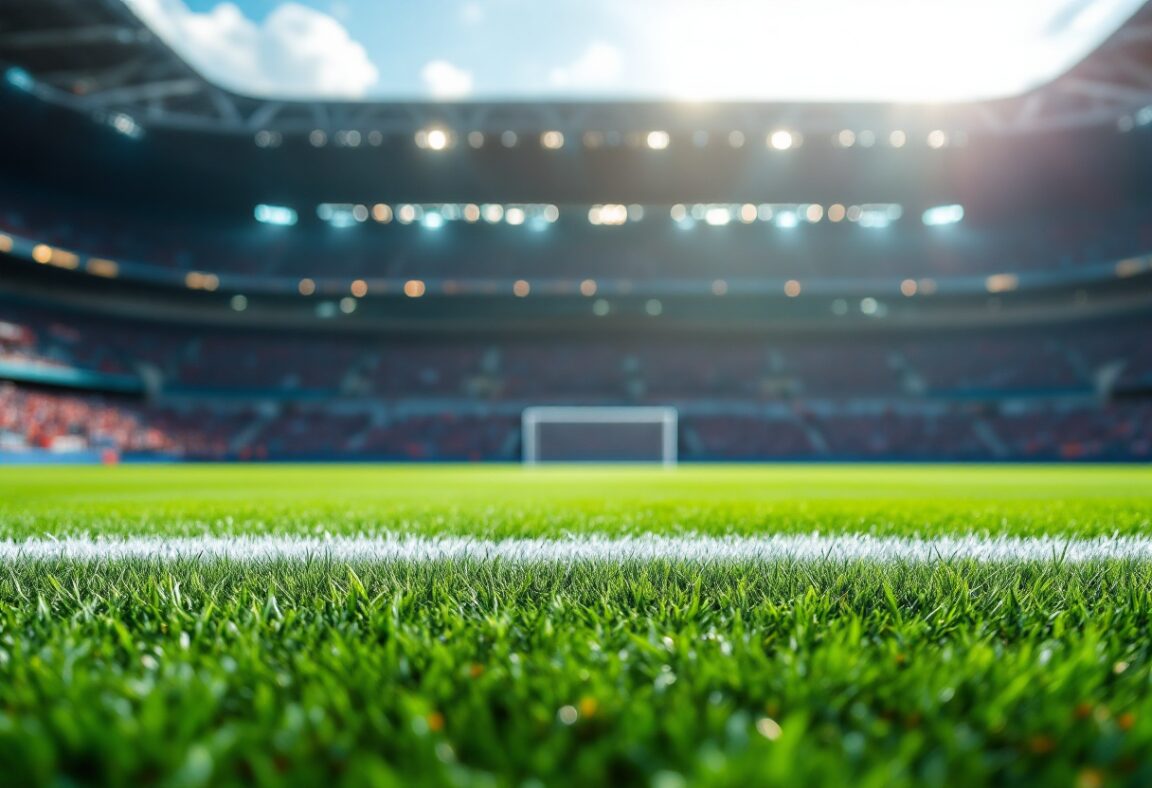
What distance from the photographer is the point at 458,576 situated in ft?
5.52

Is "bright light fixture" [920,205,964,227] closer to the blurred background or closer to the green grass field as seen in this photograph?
the blurred background

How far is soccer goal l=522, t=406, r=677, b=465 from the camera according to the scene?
26312 millimetres

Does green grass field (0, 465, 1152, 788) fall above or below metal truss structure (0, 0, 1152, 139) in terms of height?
below

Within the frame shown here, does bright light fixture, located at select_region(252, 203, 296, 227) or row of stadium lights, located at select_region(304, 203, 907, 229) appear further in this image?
row of stadium lights, located at select_region(304, 203, 907, 229)

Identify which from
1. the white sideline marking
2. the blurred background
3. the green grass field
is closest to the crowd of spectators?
the blurred background

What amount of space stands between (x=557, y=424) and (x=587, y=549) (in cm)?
2491

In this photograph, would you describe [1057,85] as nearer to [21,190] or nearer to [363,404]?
[363,404]

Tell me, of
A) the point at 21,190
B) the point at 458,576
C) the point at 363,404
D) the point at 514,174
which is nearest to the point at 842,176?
the point at 514,174

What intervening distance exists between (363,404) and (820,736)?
29595 millimetres

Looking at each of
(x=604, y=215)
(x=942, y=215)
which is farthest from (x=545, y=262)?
(x=942, y=215)

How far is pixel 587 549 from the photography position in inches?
87.0

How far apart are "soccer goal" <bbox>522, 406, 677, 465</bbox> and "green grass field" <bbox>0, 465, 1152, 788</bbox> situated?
2422 cm

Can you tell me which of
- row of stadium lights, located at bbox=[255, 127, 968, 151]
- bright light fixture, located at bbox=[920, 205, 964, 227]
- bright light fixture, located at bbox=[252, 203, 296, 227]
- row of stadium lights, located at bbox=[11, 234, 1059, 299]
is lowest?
row of stadium lights, located at bbox=[11, 234, 1059, 299]

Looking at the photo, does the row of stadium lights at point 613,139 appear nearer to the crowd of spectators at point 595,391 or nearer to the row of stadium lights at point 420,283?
the row of stadium lights at point 420,283
